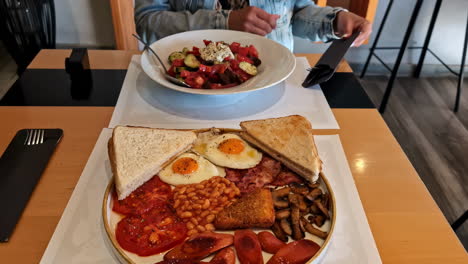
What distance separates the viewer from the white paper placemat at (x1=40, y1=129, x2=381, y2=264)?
0.89 m

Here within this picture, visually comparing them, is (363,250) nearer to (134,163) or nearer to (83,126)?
(134,163)

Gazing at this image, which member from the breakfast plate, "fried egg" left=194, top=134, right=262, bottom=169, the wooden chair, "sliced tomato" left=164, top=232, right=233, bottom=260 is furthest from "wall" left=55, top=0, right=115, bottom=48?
"sliced tomato" left=164, top=232, right=233, bottom=260

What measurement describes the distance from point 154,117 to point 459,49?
3598 millimetres

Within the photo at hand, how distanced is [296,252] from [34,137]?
3.06 feet

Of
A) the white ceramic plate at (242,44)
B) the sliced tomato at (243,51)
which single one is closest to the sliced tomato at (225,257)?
the white ceramic plate at (242,44)

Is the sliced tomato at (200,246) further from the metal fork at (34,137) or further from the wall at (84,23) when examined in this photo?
the wall at (84,23)

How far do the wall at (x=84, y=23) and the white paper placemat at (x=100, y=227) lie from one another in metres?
2.64

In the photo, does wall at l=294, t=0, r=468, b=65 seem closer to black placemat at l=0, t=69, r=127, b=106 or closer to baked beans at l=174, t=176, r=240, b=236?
black placemat at l=0, t=69, r=127, b=106

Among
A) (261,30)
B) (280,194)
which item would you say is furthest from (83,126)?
(261,30)

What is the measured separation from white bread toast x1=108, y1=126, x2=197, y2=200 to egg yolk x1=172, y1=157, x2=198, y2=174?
33mm

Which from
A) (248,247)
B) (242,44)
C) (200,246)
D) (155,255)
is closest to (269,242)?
(248,247)

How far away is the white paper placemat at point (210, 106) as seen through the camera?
1.36 m

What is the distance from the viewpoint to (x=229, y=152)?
3.61 feet

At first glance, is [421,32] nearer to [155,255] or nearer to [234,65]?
[234,65]
